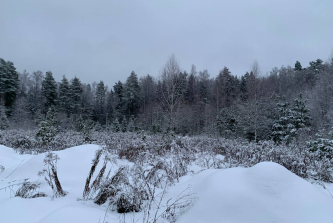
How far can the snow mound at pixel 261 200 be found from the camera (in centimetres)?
186

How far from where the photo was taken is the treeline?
15.8 metres

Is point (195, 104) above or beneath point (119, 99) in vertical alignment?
beneath

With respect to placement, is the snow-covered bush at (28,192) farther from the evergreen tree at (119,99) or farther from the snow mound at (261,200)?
the evergreen tree at (119,99)

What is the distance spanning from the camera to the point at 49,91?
110 feet

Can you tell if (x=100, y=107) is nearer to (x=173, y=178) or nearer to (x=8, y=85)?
(x=8, y=85)

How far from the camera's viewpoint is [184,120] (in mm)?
25781

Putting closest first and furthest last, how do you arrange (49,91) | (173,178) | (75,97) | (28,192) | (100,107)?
1. (28,192)
2. (173,178)
3. (49,91)
4. (75,97)
5. (100,107)

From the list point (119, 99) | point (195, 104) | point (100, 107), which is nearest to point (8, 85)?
point (100, 107)

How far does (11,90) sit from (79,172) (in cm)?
3567

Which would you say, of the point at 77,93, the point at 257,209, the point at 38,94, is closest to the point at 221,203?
the point at 257,209

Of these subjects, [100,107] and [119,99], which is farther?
[100,107]

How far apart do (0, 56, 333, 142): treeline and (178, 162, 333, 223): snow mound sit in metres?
8.54

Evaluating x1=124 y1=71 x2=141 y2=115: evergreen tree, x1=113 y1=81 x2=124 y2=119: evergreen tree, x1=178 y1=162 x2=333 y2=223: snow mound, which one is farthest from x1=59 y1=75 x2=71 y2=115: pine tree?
x1=178 y1=162 x2=333 y2=223: snow mound

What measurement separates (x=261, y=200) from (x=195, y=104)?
94.4ft
